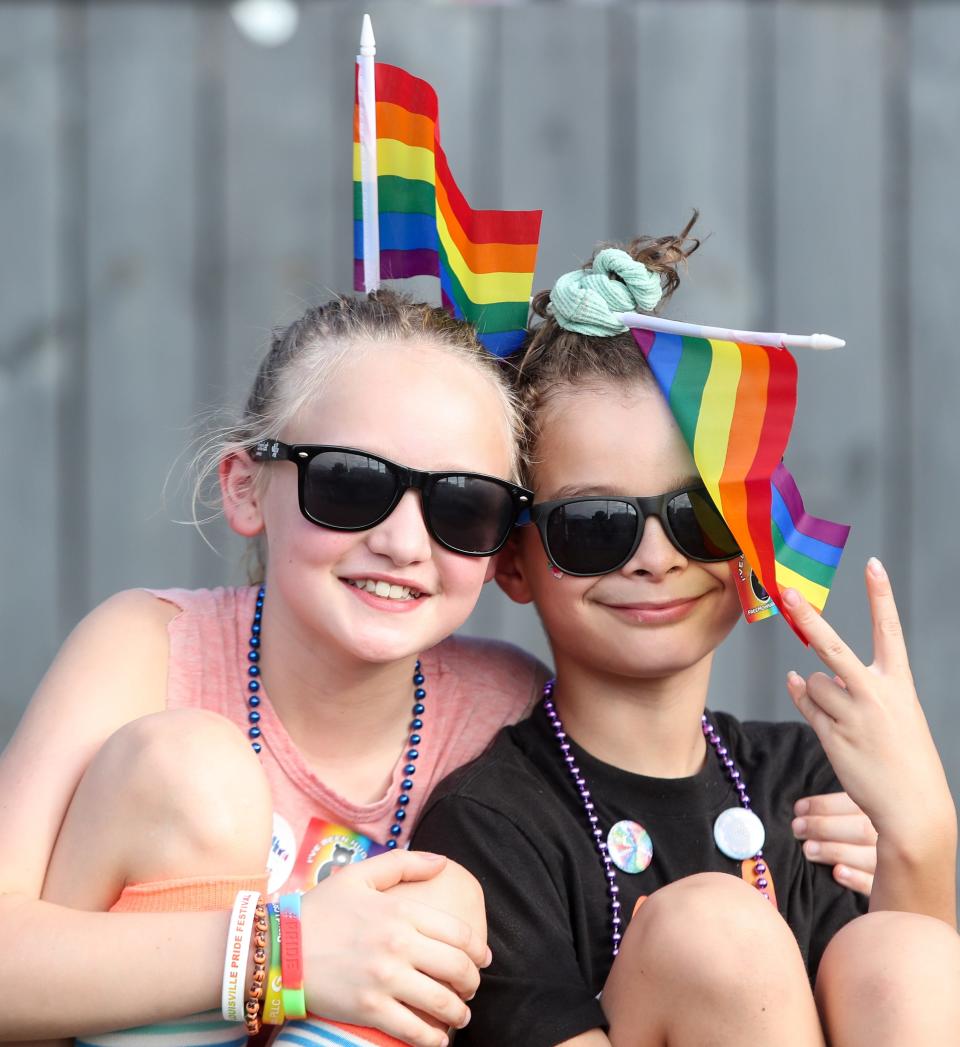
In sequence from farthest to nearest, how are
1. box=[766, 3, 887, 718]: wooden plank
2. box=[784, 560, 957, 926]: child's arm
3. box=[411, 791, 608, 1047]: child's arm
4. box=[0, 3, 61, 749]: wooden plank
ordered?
box=[766, 3, 887, 718]: wooden plank
box=[0, 3, 61, 749]: wooden plank
box=[784, 560, 957, 926]: child's arm
box=[411, 791, 608, 1047]: child's arm

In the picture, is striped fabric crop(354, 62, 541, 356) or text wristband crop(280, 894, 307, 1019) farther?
striped fabric crop(354, 62, 541, 356)

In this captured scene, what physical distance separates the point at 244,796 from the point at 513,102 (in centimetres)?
173

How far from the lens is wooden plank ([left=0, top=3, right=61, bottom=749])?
2943mm

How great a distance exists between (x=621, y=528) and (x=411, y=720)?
412mm

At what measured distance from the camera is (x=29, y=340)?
2961mm

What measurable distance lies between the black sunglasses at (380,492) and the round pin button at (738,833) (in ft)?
1.65

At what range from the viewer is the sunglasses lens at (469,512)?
1933 mm

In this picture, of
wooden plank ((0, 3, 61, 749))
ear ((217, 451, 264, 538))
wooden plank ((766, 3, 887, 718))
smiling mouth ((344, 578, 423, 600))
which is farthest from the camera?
wooden plank ((766, 3, 887, 718))

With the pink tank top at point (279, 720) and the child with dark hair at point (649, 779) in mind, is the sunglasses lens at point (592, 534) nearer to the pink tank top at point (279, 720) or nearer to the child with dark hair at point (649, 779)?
the child with dark hair at point (649, 779)

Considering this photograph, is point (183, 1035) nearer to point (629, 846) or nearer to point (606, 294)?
point (629, 846)

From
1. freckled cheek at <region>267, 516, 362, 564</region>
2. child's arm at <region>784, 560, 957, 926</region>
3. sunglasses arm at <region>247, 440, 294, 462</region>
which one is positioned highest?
sunglasses arm at <region>247, 440, 294, 462</region>

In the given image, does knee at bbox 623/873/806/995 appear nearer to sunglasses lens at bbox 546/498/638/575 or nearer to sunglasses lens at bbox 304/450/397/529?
sunglasses lens at bbox 546/498/638/575

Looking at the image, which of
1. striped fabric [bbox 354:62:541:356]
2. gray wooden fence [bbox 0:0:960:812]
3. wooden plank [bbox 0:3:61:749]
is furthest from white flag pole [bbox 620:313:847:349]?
wooden plank [bbox 0:3:61:749]

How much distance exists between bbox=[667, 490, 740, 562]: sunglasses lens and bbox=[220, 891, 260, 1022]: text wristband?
718mm
